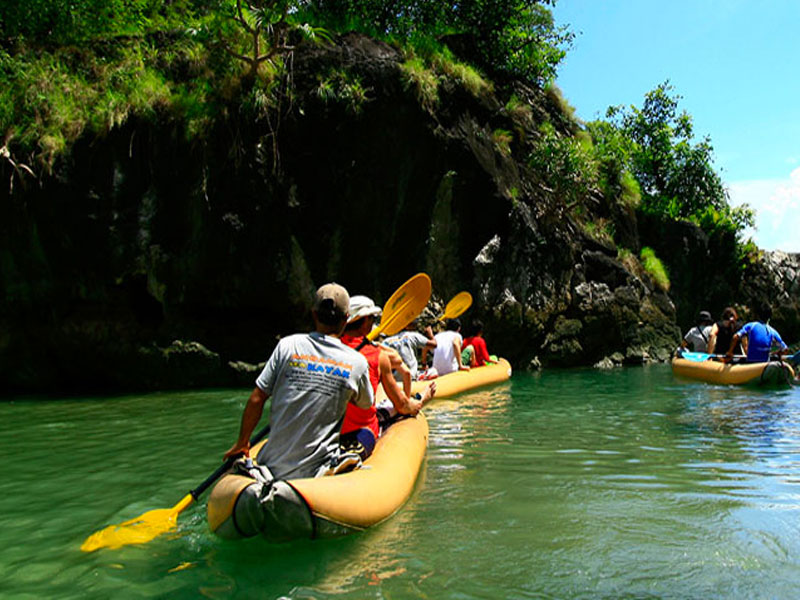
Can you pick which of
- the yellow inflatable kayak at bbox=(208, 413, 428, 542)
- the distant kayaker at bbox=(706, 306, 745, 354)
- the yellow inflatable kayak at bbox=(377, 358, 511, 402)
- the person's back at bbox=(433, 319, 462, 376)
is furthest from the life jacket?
the distant kayaker at bbox=(706, 306, 745, 354)

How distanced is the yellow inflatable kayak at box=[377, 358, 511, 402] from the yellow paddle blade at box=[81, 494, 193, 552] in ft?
15.8

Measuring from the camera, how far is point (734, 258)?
2130cm

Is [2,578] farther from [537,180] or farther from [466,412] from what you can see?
[537,180]

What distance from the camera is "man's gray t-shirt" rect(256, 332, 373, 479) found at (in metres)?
3.32

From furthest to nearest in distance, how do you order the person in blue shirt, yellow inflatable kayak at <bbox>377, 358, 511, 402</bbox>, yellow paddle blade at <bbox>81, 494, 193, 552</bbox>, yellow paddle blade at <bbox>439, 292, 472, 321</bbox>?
1. yellow paddle blade at <bbox>439, 292, 472, 321</bbox>
2. the person in blue shirt
3. yellow inflatable kayak at <bbox>377, 358, 511, 402</bbox>
4. yellow paddle blade at <bbox>81, 494, 193, 552</bbox>

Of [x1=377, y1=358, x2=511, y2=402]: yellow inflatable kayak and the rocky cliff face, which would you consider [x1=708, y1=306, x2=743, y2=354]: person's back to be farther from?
the rocky cliff face

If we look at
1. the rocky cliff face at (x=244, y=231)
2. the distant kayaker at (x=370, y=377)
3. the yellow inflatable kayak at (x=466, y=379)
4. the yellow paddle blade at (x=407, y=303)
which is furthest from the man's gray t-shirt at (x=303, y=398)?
the rocky cliff face at (x=244, y=231)

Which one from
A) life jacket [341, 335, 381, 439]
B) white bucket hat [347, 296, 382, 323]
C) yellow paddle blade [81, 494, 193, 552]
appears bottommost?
yellow paddle blade [81, 494, 193, 552]

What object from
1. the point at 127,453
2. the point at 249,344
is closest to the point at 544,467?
the point at 127,453

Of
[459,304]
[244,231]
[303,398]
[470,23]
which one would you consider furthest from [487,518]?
[470,23]

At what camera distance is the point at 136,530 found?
3.43 m

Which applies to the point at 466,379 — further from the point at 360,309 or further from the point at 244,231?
the point at 360,309

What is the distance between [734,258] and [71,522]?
2242cm

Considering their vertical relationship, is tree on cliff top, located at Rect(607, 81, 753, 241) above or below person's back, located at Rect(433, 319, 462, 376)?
above
